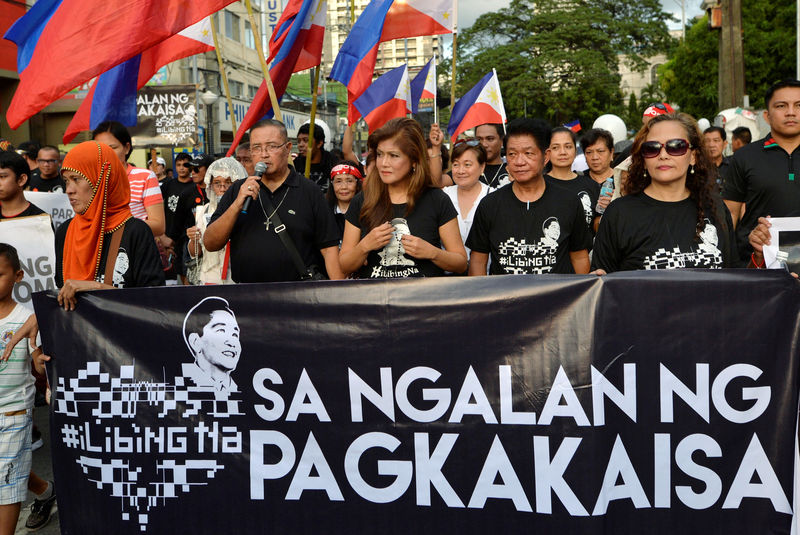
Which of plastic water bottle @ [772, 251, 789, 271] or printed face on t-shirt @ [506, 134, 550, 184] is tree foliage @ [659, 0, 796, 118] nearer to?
printed face on t-shirt @ [506, 134, 550, 184]

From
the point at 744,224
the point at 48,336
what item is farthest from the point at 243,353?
the point at 744,224

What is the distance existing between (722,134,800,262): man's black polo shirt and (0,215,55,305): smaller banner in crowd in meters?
4.30

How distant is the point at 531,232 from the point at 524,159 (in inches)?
15.4

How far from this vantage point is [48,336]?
3898mm

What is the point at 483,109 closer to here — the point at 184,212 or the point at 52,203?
the point at 184,212

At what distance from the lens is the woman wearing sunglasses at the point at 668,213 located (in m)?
3.69


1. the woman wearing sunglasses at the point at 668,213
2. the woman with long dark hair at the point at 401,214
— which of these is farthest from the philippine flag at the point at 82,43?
the woman wearing sunglasses at the point at 668,213

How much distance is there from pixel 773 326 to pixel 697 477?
0.64m

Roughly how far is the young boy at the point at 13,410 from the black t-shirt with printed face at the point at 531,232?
2224 millimetres

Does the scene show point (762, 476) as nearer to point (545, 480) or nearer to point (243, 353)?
point (545, 480)

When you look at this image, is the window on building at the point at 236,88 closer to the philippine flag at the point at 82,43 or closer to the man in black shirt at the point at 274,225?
the philippine flag at the point at 82,43

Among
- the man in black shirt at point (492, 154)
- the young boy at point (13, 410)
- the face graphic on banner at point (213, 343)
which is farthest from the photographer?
the man in black shirt at point (492, 154)

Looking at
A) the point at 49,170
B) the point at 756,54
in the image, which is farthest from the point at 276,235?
the point at 756,54

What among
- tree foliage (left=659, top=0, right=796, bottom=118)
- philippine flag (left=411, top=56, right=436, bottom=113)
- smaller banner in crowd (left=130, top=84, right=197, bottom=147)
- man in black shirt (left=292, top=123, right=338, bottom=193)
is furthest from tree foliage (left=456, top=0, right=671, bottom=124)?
man in black shirt (left=292, top=123, right=338, bottom=193)
